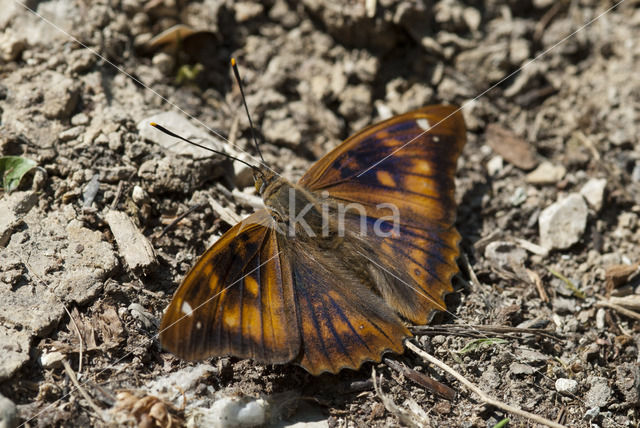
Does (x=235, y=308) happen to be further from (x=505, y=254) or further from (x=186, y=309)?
(x=505, y=254)

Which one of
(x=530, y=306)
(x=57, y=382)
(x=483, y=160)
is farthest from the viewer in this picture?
(x=483, y=160)

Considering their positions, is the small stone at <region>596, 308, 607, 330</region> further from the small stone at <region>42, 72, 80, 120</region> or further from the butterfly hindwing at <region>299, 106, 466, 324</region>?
the small stone at <region>42, 72, 80, 120</region>

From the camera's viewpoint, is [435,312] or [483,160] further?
[483,160]

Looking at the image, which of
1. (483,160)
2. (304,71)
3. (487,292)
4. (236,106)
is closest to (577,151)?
(483,160)

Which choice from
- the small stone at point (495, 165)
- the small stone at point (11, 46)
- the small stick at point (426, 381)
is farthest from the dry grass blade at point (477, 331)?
the small stone at point (11, 46)

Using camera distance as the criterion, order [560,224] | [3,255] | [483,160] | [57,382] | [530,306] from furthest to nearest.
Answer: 1. [483,160]
2. [560,224]
3. [530,306]
4. [3,255]
5. [57,382]

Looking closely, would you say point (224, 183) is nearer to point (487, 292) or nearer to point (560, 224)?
point (487, 292)
